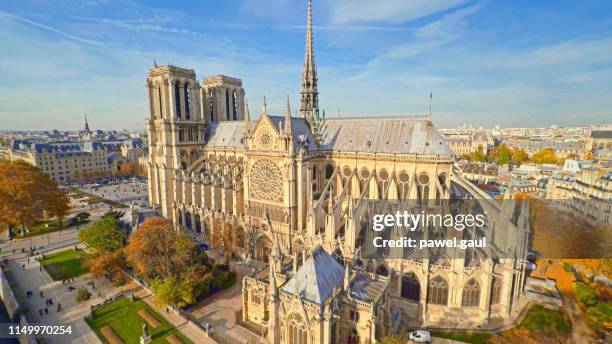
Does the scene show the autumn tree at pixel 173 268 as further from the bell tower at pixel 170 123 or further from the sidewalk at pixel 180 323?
the bell tower at pixel 170 123

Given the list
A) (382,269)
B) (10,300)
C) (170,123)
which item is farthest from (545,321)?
(170,123)

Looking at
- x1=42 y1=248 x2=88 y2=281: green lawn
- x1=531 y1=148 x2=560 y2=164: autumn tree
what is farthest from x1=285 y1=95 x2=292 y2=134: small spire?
x1=531 y1=148 x2=560 y2=164: autumn tree

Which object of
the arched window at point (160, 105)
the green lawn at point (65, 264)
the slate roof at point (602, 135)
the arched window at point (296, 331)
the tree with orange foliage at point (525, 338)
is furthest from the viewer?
the slate roof at point (602, 135)

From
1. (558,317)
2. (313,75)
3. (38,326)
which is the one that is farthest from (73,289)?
(558,317)

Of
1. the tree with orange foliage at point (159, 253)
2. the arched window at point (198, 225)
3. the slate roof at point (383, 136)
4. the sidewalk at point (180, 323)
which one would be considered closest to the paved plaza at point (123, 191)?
the arched window at point (198, 225)

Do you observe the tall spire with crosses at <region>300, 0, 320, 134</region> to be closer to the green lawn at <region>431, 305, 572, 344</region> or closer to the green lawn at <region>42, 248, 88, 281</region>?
the green lawn at <region>431, 305, 572, 344</region>

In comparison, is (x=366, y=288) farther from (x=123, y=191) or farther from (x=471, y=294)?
(x=123, y=191)
